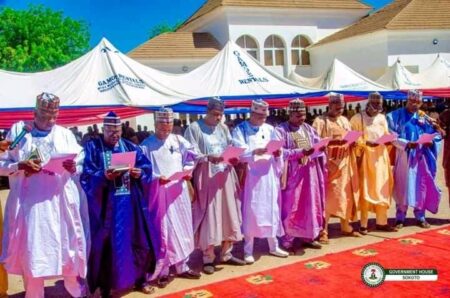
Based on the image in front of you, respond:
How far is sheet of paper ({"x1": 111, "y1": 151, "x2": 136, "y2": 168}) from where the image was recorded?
3.84 metres

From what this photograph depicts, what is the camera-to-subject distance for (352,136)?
540cm

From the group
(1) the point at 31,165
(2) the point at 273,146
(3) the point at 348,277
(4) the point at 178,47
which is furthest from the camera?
(4) the point at 178,47

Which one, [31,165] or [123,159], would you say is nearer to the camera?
[31,165]

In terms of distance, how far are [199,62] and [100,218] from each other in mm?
18849

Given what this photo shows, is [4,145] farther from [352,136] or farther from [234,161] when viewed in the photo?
[352,136]

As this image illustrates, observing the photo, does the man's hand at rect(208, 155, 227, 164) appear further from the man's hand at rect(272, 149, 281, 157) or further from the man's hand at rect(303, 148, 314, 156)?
the man's hand at rect(303, 148, 314, 156)

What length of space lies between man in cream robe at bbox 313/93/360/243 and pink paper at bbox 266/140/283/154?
2.76ft

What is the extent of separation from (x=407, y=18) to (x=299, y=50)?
5847 mm

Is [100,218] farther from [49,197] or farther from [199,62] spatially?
[199,62]

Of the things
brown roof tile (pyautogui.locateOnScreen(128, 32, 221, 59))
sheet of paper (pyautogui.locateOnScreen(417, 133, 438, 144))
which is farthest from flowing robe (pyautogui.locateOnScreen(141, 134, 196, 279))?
brown roof tile (pyautogui.locateOnScreen(128, 32, 221, 59))

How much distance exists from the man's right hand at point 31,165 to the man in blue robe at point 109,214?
0.41 m

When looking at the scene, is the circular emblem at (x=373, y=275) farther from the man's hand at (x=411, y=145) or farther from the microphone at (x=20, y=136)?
the microphone at (x=20, y=136)

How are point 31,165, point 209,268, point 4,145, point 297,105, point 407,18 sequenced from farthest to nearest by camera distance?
point 407,18 < point 297,105 < point 209,268 < point 4,145 < point 31,165

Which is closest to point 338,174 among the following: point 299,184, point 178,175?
point 299,184
